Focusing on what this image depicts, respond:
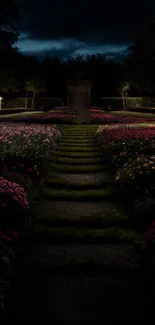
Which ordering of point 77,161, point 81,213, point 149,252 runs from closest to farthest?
point 149,252 → point 81,213 → point 77,161

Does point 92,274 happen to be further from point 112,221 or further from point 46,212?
point 46,212

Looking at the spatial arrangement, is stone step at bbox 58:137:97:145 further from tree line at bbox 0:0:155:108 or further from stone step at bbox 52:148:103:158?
tree line at bbox 0:0:155:108

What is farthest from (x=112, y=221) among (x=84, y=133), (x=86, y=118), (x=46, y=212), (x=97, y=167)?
(x=86, y=118)

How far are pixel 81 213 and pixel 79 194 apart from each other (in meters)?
1.46

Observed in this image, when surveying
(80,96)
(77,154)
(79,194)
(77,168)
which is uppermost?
(80,96)

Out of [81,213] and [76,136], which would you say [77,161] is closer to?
[81,213]

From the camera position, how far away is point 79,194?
10.5 metres

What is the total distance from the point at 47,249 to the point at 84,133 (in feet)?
54.4

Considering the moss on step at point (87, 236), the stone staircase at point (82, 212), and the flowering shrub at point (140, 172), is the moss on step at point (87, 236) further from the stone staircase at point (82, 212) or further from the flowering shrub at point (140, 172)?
the flowering shrub at point (140, 172)

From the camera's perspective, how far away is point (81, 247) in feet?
23.5

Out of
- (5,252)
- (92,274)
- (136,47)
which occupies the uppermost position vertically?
(136,47)

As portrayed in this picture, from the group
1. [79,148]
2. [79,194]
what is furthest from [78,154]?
[79,194]

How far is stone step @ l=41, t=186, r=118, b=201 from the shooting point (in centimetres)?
1035

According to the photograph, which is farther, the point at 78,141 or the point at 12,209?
the point at 78,141
